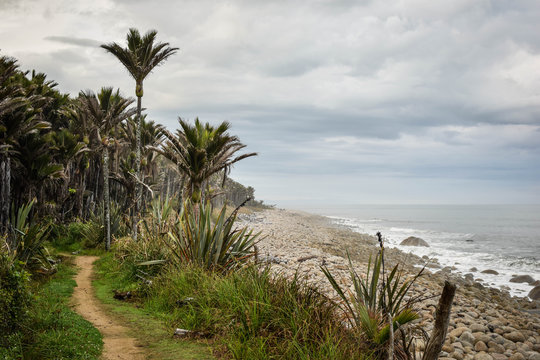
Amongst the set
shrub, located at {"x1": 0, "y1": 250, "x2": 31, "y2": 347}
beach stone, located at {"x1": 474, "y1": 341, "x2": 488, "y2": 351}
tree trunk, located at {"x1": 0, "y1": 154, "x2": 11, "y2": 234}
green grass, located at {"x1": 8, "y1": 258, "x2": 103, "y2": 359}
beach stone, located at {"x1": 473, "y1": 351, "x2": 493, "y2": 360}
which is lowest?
beach stone, located at {"x1": 474, "y1": 341, "x2": 488, "y2": 351}

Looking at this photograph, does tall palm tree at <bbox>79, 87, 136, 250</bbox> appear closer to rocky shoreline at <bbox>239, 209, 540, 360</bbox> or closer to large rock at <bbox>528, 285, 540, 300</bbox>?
rocky shoreline at <bbox>239, 209, 540, 360</bbox>

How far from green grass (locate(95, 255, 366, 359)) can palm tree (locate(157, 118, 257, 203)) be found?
479cm

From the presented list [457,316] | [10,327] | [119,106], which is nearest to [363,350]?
[10,327]

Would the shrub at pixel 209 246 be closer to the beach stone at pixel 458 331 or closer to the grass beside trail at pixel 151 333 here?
the grass beside trail at pixel 151 333

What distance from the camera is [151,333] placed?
524 cm

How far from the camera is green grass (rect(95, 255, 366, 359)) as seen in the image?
4.19 metres

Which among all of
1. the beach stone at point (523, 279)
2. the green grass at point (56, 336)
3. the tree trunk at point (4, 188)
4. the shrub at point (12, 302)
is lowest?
the beach stone at point (523, 279)

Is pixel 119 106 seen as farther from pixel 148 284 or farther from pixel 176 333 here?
pixel 176 333

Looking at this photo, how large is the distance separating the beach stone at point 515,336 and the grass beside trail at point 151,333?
737cm

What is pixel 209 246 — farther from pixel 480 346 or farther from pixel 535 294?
pixel 535 294

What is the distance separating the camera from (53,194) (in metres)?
17.6

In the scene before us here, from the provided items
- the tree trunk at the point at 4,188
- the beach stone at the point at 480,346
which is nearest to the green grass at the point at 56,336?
the beach stone at the point at 480,346

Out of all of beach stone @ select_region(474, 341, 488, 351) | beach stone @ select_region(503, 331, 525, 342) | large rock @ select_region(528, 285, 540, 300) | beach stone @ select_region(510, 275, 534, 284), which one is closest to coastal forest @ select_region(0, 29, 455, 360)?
beach stone @ select_region(474, 341, 488, 351)

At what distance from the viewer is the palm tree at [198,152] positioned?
1083 centimetres
